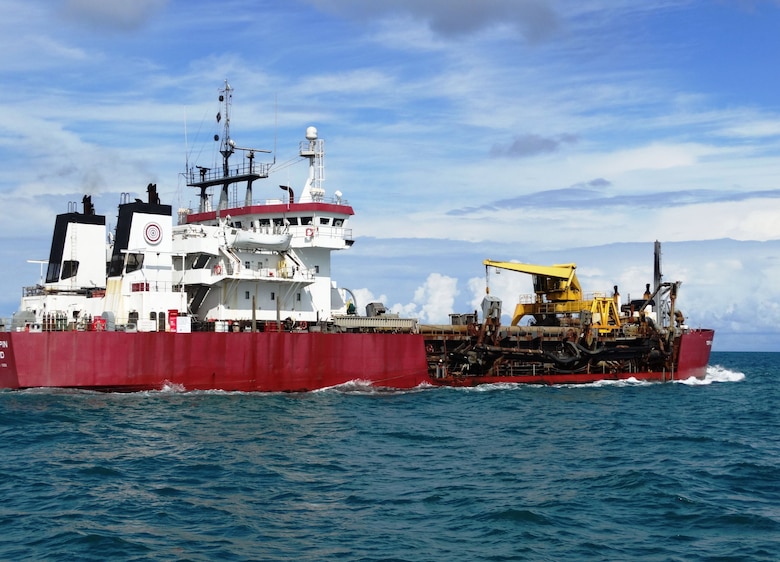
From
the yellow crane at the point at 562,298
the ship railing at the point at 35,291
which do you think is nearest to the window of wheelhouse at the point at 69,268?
the ship railing at the point at 35,291

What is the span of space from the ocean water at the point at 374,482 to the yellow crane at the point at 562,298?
566 inches

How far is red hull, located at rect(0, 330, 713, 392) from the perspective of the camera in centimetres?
3266

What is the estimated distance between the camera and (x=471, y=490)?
18562mm

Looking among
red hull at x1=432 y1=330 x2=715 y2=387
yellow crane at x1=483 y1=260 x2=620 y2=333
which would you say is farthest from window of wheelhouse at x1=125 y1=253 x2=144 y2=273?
yellow crane at x1=483 y1=260 x2=620 y2=333

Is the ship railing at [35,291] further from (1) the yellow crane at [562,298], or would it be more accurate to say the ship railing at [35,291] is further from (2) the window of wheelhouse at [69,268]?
(1) the yellow crane at [562,298]

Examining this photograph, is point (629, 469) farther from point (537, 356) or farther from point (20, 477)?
point (537, 356)

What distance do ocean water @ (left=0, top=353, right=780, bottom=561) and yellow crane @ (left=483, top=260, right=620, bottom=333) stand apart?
14.4m

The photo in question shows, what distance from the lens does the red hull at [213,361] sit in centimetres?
3266

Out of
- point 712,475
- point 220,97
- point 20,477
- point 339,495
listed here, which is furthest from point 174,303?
point 712,475

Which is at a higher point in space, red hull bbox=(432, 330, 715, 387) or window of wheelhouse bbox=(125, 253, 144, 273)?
window of wheelhouse bbox=(125, 253, 144, 273)

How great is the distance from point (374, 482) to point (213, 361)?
17.2 m

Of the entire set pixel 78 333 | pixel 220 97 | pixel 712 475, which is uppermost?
pixel 220 97

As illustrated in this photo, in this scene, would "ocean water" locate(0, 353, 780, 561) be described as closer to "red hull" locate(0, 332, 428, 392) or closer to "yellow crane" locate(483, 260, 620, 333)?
"red hull" locate(0, 332, 428, 392)

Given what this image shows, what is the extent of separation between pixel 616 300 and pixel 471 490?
31854mm
